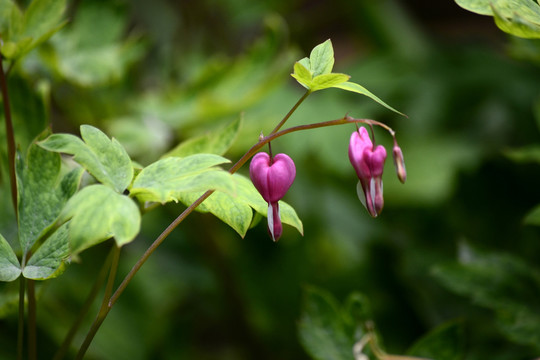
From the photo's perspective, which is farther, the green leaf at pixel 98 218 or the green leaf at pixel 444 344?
the green leaf at pixel 444 344

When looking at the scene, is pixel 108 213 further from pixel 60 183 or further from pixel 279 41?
pixel 279 41

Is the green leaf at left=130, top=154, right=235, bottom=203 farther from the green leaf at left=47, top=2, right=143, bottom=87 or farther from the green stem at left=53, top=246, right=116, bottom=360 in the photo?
the green leaf at left=47, top=2, right=143, bottom=87

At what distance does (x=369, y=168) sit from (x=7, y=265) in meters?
0.42

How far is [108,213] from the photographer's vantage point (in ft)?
1.49

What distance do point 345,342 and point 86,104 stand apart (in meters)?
0.89

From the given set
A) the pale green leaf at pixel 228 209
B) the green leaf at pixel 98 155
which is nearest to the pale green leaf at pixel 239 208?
the pale green leaf at pixel 228 209

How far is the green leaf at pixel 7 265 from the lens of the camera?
1.86 ft

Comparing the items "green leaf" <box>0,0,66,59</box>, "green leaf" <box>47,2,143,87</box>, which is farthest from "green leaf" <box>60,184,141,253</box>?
"green leaf" <box>47,2,143,87</box>

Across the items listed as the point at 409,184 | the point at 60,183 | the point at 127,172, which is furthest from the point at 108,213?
the point at 409,184

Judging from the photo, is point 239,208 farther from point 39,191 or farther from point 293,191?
point 293,191

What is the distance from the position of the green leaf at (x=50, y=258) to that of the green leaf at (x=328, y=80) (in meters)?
0.32

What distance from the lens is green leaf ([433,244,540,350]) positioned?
31.3 inches

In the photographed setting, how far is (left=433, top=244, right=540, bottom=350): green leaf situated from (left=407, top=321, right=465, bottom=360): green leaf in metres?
0.08

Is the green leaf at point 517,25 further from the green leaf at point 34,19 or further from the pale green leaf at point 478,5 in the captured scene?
the green leaf at point 34,19
